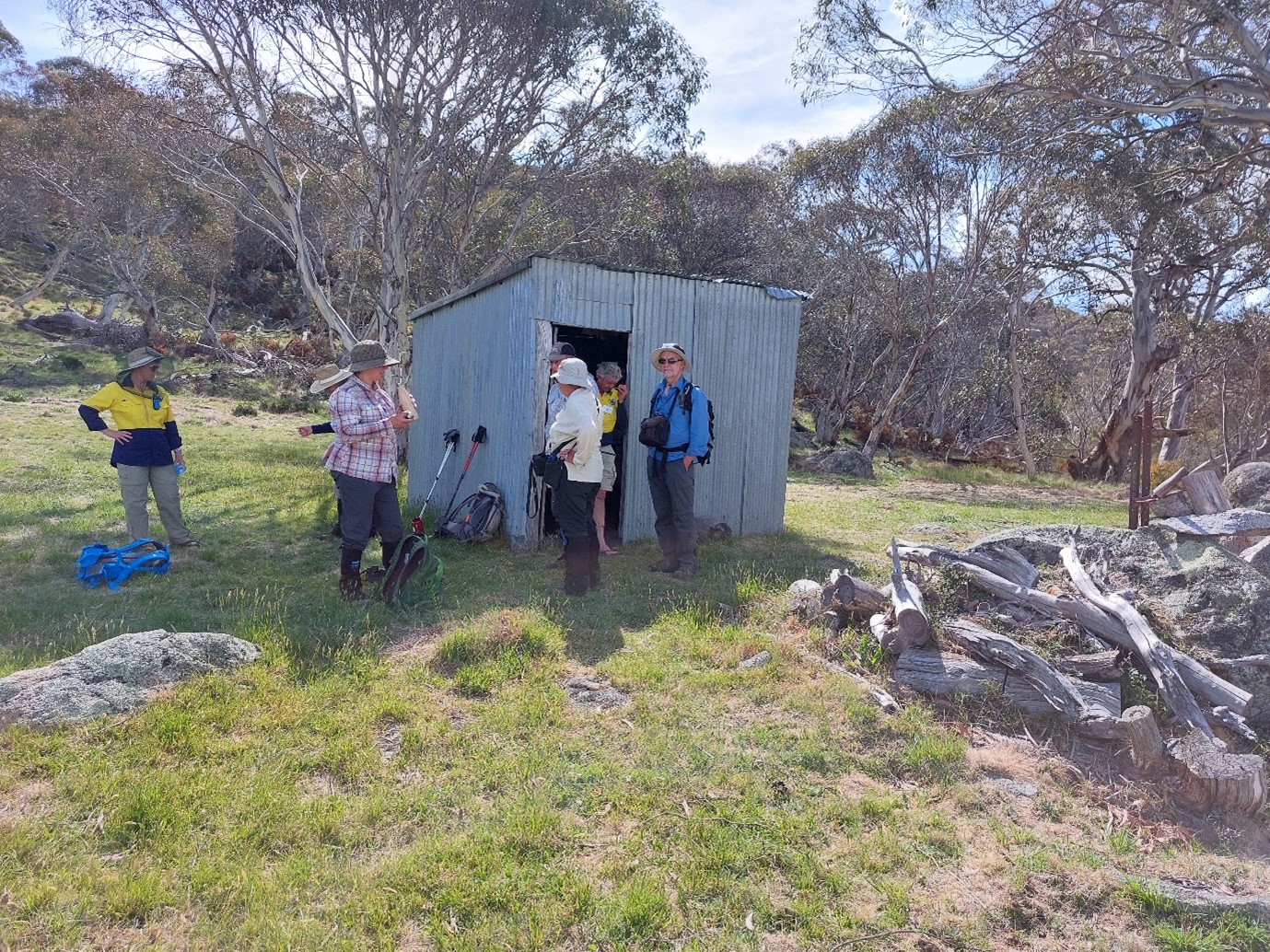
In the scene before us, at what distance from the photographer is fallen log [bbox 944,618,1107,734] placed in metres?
4.18

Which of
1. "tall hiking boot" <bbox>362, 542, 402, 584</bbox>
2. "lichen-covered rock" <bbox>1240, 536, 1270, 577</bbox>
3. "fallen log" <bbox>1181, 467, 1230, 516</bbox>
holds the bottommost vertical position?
"tall hiking boot" <bbox>362, 542, 402, 584</bbox>

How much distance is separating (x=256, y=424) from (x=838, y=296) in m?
16.7

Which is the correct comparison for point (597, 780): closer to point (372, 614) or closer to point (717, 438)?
point (372, 614)

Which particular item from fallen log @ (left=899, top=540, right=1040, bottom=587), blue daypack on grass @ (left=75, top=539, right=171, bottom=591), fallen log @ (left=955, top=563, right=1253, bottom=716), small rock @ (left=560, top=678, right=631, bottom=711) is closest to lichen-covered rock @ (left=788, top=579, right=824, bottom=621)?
fallen log @ (left=899, top=540, right=1040, bottom=587)

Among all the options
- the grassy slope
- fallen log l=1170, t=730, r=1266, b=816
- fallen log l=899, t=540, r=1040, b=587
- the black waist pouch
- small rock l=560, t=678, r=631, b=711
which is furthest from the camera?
the black waist pouch

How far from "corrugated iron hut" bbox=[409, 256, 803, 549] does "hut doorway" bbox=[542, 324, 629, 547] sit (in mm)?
28

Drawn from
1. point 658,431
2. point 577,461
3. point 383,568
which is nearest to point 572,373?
point 577,461

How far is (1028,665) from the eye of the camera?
444cm

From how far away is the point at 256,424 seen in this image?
1827 centimetres

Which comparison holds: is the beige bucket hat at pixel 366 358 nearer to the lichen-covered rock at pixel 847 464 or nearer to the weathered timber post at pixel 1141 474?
the weathered timber post at pixel 1141 474

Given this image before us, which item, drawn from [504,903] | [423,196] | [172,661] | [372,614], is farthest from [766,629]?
[423,196]

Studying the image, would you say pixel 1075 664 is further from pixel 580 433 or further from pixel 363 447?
pixel 363 447

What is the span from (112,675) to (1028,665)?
15.8 ft

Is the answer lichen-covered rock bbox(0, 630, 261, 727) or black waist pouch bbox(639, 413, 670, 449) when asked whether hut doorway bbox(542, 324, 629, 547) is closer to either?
black waist pouch bbox(639, 413, 670, 449)
